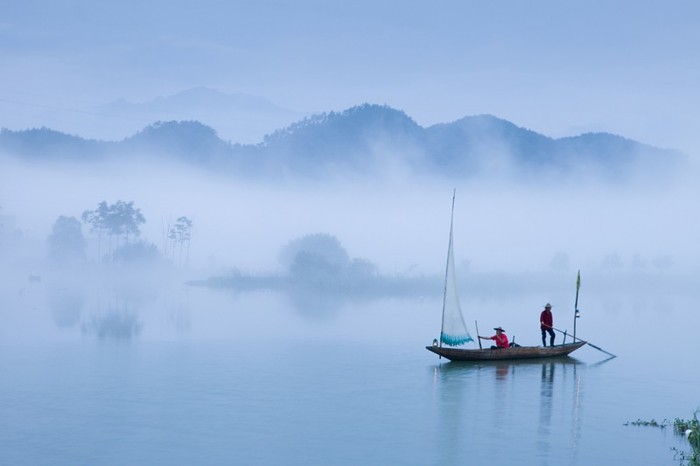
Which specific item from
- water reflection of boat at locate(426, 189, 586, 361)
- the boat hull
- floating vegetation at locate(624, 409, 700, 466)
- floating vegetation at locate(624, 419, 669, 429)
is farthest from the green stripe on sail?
floating vegetation at locate(624, 419, 669, 429)

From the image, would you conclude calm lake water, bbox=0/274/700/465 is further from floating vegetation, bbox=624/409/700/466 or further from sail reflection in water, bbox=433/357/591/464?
floating vegetation, bbox=624/409/700/466

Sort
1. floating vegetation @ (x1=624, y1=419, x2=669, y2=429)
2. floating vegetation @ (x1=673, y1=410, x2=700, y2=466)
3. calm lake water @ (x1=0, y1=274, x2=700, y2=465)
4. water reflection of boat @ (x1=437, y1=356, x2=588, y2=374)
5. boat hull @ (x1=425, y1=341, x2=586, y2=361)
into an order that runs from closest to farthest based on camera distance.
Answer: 1. floating vegetation @ (x1=673, y1=410, x2=700, y2=466)
2. calm lake water @ (x1=0, y1=274, x2=700, y2=465)
3. floating vegetation @ (x1=624, y1=419, x2=669, y2=429)
4. water reflection of boat @ (x1=437, y1=356, x2=588, y2=374)
5. boat hull @ (x1=425, y1=341, x2=586, y2=361)

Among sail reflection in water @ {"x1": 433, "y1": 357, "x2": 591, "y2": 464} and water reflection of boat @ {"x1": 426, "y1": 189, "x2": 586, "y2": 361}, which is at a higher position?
water reflection of boat @ {"x1": 426, "y1": 189, "x2": 586, "y2": 361}

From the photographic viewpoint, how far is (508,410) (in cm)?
3553

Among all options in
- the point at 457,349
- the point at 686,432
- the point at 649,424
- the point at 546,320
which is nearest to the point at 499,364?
the point at 457,349

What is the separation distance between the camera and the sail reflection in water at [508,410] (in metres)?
29.6

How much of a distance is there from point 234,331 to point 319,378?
25.0m

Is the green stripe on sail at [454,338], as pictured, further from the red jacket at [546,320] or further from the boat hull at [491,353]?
the red jacket at [546,320]

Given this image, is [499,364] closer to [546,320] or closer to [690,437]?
[546,320]

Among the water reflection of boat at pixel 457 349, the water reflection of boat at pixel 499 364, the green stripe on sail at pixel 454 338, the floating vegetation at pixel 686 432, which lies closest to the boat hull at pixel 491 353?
the water reflection of boat at pixel 457 349

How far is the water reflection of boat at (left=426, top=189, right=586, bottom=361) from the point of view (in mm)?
47031

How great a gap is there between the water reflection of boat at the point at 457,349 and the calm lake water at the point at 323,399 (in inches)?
25.5

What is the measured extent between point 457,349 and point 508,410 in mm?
10945

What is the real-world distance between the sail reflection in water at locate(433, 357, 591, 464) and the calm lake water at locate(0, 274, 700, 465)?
103 millimetres
